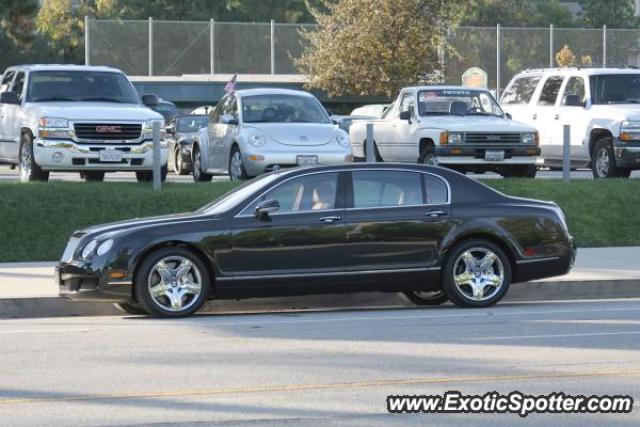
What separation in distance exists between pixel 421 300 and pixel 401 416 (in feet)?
21.1

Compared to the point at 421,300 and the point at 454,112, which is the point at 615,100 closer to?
the point at 454,112

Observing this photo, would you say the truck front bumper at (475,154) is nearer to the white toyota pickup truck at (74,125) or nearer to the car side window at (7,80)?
the white toyota pickup truck at (74,125)

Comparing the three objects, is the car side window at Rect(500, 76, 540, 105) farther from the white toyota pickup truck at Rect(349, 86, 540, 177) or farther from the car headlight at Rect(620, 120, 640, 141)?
the car headlight at Rect(620, 120, 640, 141)

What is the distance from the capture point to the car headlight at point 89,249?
1326 cm

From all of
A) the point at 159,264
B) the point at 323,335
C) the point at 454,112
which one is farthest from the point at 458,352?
the point at 454,112

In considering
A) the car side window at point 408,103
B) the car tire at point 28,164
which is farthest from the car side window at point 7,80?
the car side window at point 408,103

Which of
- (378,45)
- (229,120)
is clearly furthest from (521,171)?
(378,45)

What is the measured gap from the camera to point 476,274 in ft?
45.6

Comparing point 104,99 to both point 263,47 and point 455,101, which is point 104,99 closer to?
point 455,101

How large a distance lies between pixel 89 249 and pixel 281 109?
30.8ft

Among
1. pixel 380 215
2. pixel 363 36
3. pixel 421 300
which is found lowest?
pixel 421 300

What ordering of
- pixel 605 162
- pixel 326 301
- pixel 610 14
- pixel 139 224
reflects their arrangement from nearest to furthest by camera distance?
1. pixel 139 224
2. pixel 326 301
3. pixel 605 162
4. pixel 610 14

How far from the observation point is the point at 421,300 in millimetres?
14656

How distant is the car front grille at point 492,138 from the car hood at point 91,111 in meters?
5.20
